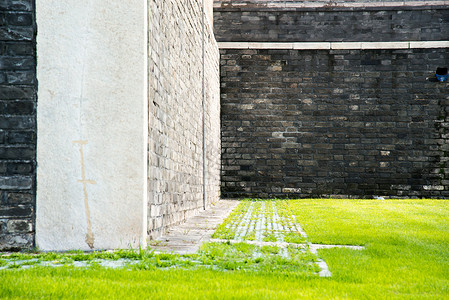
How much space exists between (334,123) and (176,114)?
25.5ft

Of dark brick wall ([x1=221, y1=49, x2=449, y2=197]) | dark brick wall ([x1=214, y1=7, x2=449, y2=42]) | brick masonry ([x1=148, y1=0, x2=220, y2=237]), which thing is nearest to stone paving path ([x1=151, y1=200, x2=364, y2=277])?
brick masonry ([x1=148, y1=0, x2=220, y2=237])

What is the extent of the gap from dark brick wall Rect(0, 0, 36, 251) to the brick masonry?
1.31 meters

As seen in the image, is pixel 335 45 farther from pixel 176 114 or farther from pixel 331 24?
pixel 176 114

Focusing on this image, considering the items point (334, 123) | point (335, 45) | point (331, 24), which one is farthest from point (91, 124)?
point (331, 24)

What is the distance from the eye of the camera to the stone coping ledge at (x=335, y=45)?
44.6 ft

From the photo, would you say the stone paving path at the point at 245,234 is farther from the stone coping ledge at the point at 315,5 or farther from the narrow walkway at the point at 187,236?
the stone coping ledge at the point at 315,5

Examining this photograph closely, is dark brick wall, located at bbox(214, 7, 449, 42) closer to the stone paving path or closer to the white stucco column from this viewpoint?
the stone paving path

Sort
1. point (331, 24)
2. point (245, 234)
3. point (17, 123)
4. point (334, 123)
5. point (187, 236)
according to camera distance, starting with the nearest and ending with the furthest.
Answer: point (17, 123)
point (187, 236)
point (245, 234)
point (334, 123)
point (331, 24)

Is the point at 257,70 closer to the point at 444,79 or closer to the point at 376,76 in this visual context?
the point at 376,76

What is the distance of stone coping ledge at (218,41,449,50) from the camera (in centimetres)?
1359

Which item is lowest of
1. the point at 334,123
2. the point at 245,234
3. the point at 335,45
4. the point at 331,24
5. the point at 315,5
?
the point at 245,234

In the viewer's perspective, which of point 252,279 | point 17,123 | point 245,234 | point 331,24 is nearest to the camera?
point 252,279

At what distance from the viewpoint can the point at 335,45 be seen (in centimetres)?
1376

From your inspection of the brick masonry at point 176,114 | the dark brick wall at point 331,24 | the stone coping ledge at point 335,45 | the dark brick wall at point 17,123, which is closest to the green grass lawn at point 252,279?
the dark brick wall at point 17,123
